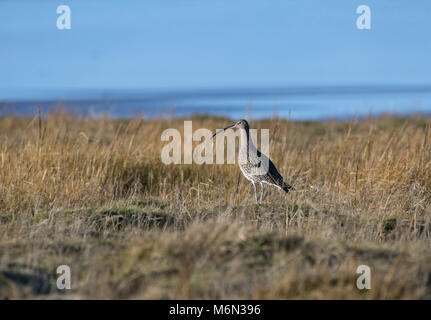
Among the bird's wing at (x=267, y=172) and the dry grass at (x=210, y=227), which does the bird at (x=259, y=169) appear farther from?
the dry grass at (x=210, y=227)

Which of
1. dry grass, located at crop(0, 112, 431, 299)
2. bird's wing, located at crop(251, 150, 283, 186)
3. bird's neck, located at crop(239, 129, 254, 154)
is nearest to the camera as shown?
dry grass, located at crop(0, 112, 431, 299)

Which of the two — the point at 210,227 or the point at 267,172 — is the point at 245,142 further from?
the point at 210,227

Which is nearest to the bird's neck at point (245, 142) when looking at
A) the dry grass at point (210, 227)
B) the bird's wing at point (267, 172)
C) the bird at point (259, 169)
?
the bird at point (259, 169)

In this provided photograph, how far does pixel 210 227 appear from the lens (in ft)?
14.5

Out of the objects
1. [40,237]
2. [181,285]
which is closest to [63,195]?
[40,237]

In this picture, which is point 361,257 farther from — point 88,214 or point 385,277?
point 88,214

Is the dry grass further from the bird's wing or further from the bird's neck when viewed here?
the bird's neck

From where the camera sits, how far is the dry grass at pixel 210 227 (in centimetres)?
393

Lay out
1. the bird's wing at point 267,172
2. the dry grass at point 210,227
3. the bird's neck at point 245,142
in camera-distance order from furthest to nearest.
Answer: the bird's neck at point 245,142 < the bird's wing at point 267,172 < the dry grass at point 210,227

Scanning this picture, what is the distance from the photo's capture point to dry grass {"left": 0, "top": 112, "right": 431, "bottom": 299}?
155 inches

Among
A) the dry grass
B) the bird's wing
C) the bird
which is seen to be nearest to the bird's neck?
the bird

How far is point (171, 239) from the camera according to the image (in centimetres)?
430

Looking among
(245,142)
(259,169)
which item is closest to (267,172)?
(259,169)
